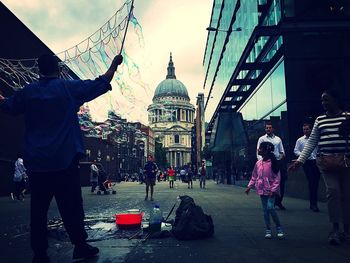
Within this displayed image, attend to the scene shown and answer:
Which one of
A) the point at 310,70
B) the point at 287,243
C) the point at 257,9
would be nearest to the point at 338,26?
the point at 310,70

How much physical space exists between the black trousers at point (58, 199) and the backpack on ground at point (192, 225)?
1.60 metres

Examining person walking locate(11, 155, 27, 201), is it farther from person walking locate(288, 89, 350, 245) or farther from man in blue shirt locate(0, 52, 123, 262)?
person walking locate(288, 89, 350, 245)

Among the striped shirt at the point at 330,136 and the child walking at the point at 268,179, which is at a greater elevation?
the striped shirt at the point at 330,136

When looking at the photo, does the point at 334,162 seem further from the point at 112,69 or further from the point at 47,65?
the point at 47,65

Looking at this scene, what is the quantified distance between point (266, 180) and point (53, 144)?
10.2ft

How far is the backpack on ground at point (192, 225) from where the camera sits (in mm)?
4859

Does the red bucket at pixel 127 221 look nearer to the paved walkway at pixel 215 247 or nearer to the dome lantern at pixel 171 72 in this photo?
the paved walkway at pixel 215 247

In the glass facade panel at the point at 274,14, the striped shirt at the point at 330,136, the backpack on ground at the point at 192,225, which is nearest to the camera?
the striped shirt at the point at 330,136

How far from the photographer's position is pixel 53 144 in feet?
11.4

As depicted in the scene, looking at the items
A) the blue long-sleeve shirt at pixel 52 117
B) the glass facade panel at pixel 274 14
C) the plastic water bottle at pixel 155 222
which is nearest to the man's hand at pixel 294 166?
the plastic water bottle at pixel 155 222

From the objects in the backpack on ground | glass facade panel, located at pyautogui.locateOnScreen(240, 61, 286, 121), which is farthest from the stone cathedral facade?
the backpack on ground

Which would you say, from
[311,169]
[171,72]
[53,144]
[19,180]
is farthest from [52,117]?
[171,72]

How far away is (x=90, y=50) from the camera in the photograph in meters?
9.51

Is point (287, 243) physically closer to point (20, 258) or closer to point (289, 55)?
point (20, 258)
